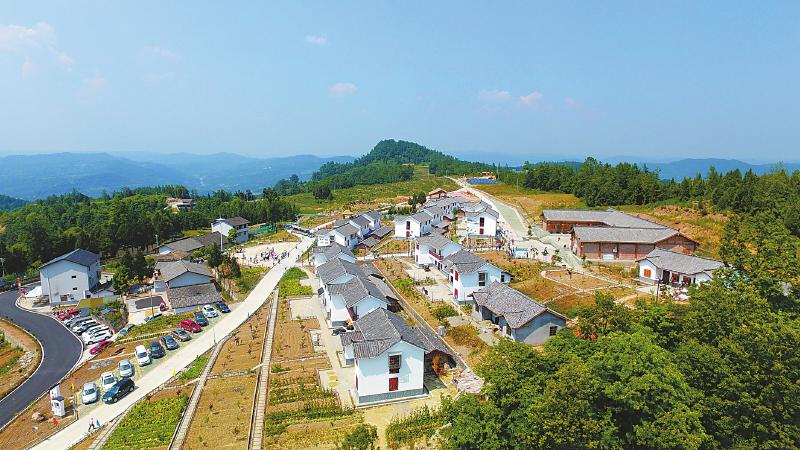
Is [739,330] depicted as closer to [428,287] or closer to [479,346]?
[479,346]

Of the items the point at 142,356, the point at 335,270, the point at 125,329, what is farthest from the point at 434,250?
the point at 125,329

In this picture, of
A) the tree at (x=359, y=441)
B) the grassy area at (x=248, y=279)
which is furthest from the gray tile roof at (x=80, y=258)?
the tree at (x=359, y=441)

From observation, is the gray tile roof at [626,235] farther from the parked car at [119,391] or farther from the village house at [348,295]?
the parked car at [119,391]

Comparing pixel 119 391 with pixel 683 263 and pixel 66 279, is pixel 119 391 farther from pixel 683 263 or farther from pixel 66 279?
pixel 683 263

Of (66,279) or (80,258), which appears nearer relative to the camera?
(66,279)

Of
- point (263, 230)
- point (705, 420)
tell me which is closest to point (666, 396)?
point (705, 420)

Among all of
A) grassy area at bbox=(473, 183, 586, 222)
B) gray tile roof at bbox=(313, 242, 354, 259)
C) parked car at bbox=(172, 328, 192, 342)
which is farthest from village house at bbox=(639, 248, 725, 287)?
parked car at bbox=(172, 328, 192, 342)
